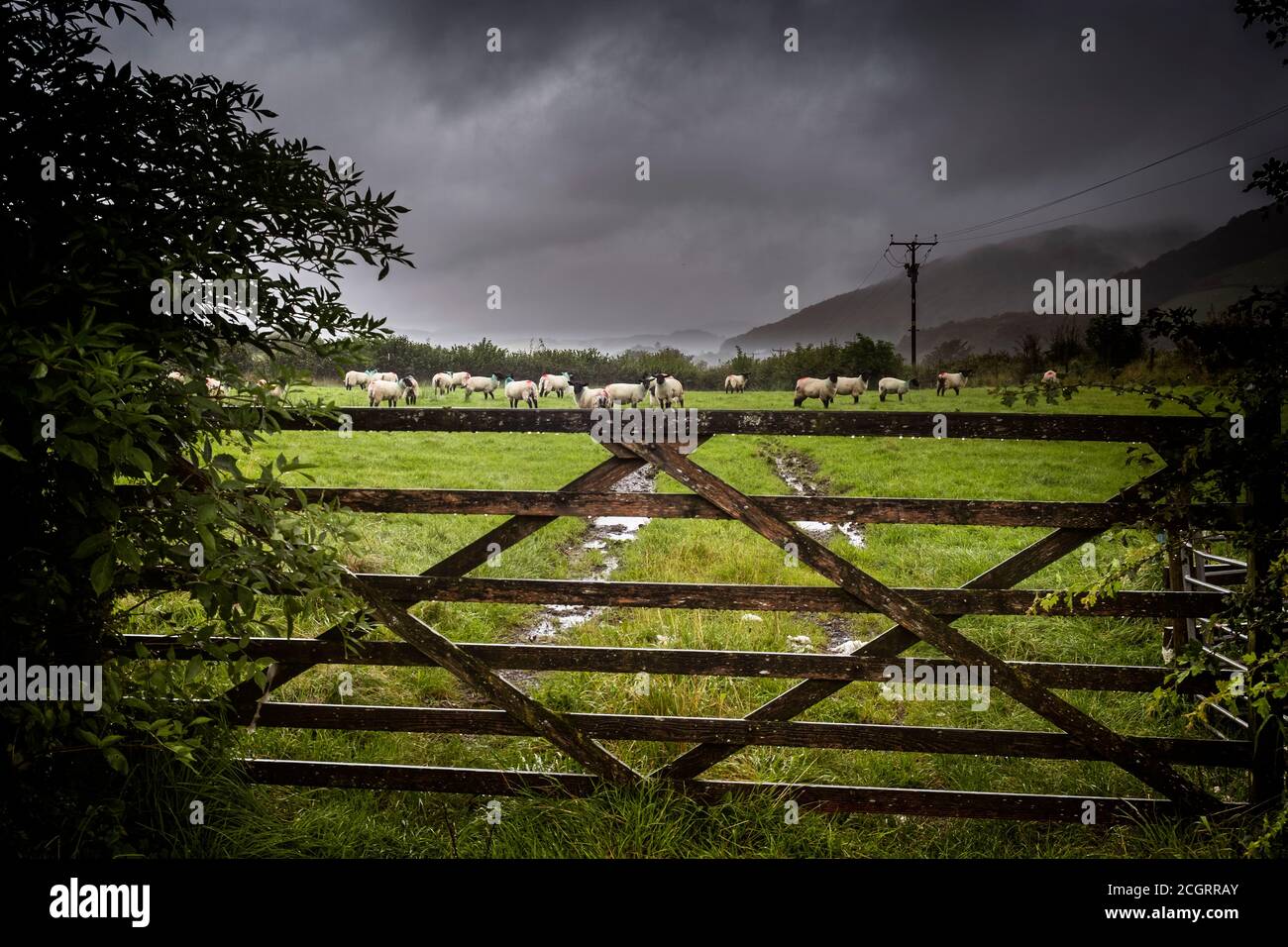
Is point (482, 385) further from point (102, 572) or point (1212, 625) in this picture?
point (1212, 625)

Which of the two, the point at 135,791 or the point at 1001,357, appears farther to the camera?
the point at 1001,357

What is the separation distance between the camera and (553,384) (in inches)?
1441

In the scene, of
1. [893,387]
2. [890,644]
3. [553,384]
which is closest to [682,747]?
[890,644]

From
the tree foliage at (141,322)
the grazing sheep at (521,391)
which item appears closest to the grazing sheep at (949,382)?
the grazing sheep at (521,391)

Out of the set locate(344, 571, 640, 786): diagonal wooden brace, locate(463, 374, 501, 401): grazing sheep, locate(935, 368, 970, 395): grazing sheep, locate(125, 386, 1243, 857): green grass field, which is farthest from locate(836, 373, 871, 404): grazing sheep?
locate(344, 571, 640, 786): diagonal wooden brace

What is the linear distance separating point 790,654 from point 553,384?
34036 millimetres

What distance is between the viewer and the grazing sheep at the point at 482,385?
1489 inches

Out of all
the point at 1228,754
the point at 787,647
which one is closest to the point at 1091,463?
the point at 787,647

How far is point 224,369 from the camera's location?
2.80 meters

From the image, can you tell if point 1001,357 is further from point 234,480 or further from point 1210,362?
point 234,480

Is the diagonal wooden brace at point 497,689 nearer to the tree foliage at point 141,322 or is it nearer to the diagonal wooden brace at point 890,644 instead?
A: the diagonal wooden brace at point 890,644

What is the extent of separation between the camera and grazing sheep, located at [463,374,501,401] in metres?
37.8

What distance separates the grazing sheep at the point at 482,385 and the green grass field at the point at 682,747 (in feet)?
90.9
